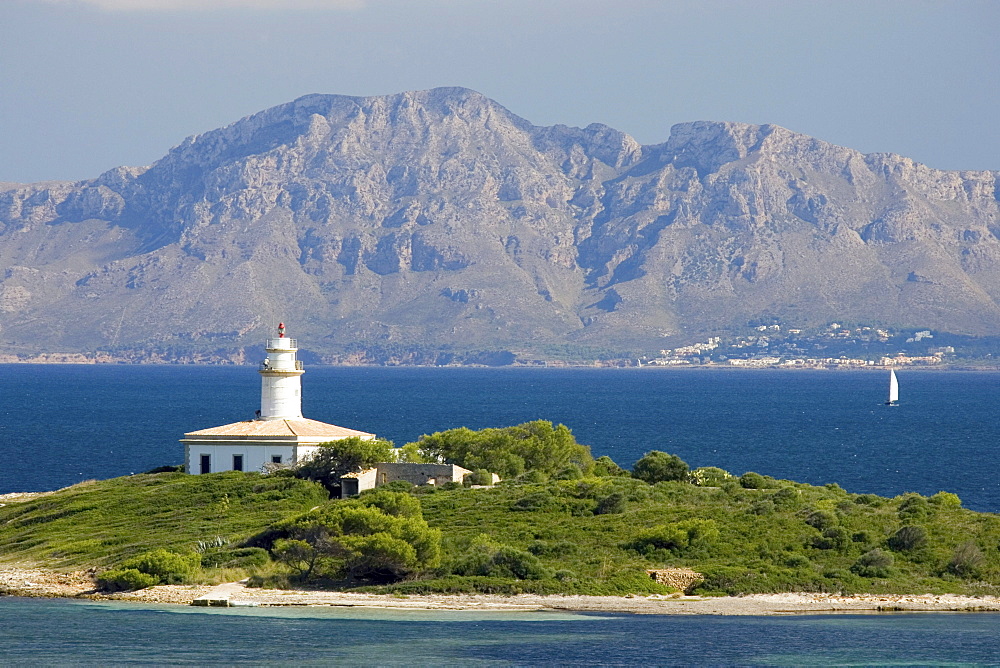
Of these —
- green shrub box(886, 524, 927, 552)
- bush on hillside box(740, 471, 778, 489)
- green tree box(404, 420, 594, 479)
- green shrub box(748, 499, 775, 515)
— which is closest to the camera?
green shrub box(886, 524, 927, 552)

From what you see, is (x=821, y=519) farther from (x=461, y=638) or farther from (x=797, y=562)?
(x=461, y=638)

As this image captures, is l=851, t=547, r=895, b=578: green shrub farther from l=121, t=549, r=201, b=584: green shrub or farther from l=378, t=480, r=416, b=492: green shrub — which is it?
l=121, t=549, r=201, b=584: green shrub

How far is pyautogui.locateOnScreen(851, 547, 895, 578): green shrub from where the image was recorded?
165ft

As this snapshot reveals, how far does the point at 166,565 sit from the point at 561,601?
1214cm

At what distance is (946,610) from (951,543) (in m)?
5.82

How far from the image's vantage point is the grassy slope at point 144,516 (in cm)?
5359

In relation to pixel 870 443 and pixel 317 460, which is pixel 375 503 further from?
pixel 870 443

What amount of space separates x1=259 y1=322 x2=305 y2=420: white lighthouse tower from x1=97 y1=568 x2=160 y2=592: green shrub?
18869mm

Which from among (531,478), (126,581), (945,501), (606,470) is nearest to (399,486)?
(531,478)

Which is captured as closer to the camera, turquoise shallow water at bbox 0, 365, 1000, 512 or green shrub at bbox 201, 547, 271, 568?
green shrub at bbox 201, 547, 271, 568

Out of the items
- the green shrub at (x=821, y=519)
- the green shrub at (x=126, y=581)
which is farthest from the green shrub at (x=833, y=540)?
the green shrub at (x=126, y=581)

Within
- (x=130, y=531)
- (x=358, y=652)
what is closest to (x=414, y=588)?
(x=358, y=652)

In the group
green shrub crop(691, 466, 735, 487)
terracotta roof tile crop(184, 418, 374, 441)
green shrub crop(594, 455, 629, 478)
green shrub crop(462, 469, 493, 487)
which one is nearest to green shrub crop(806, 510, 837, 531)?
green shrub crop(691, 466, 735, 487)

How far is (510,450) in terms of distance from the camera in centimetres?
6656
